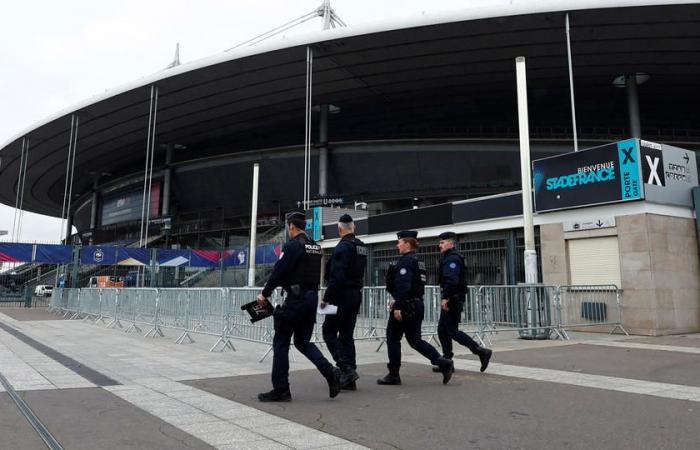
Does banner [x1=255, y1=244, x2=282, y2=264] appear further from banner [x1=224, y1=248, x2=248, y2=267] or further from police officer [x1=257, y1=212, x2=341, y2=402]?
police officer [x1=257, y1=212, x2=341, y2=402]

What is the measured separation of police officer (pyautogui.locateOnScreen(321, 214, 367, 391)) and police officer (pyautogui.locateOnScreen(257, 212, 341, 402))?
16.0 inches

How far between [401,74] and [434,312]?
2266 centimetres

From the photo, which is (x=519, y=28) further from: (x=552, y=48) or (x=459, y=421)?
(x=459, y=421)

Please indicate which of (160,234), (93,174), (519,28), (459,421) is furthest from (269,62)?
(93,174)

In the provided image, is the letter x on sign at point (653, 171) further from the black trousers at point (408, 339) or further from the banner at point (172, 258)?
the banner at point (172, 258)

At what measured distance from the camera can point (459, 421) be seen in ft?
15.1

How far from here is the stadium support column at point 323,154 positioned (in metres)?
36.1

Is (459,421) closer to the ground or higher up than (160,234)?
closer to the ground

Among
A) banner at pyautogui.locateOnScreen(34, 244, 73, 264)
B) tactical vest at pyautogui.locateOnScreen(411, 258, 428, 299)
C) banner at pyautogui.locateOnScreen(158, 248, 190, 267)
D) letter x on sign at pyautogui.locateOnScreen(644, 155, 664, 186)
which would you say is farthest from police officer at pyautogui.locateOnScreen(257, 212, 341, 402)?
banner at pyautogui.locateOnScreen(158, 248, 190, 267)

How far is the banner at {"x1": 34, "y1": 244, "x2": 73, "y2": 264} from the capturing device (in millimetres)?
26547

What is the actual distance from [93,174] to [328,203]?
32698 mm

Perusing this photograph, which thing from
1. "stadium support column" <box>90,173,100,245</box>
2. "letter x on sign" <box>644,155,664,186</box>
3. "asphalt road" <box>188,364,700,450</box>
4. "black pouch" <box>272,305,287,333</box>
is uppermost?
"stadium support column" <box>90,173,100,245</box>

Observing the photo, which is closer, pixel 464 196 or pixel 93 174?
pixel 464 196

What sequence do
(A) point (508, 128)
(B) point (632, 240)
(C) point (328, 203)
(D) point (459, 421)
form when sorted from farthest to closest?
(A) point (508, 128) < (C) point (328, 203) < (B) point (632, 240) < (D) point (459, 421)
